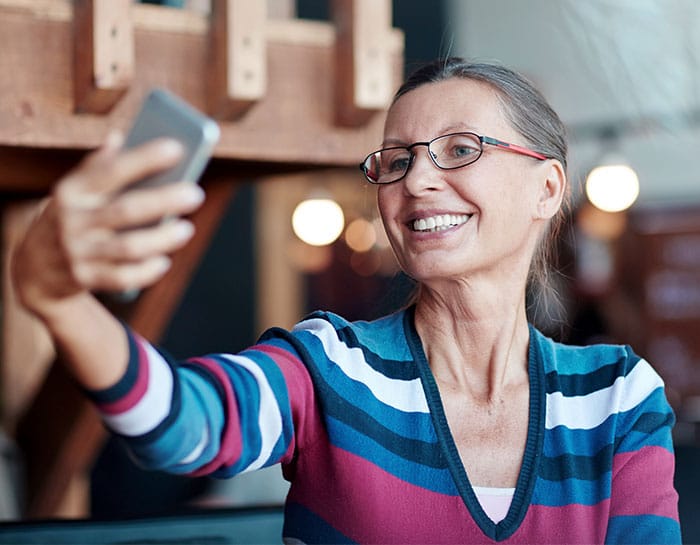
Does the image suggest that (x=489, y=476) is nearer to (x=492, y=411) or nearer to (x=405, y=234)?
(x=492, y=411)

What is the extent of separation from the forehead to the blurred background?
73 cm

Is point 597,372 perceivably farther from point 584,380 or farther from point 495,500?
point 495,500

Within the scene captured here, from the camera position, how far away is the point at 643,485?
4.03 feet

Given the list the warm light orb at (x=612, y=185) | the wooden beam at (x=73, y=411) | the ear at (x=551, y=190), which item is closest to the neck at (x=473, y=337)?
the ear at (x=551, y=190)

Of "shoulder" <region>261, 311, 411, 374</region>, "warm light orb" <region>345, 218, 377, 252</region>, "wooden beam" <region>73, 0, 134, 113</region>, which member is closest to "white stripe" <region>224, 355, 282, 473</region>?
"shoulder" <region>261, 311, 411, 374</region>

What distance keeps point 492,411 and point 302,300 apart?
4549 mm

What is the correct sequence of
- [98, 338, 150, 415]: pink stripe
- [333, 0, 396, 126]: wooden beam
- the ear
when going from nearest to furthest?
[98, 338, 150, 415]: pink stripe, the ear, [333, 0, 396, 126]: wooden beam

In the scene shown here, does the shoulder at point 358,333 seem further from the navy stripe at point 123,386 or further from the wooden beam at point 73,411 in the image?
the wooden beam at point 73,411

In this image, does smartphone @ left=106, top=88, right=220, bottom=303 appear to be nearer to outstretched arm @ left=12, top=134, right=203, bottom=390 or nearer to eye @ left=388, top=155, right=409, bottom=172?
outstretched arm @ left=12, top=134, right=203, bottom=390

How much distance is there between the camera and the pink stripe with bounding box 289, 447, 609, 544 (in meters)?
1.17

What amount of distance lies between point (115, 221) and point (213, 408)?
0.28 m

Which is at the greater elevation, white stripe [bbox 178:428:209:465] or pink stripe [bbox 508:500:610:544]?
white stripe [bbox 178:428:209:465]

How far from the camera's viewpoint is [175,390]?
88 cm

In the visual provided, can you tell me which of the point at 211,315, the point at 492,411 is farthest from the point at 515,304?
the point at 211,315
